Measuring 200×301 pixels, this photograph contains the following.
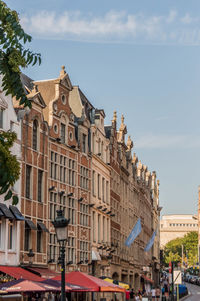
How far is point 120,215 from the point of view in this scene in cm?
6631

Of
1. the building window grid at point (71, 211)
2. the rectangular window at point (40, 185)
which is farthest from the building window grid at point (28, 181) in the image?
the building window grid at point (71, 211)

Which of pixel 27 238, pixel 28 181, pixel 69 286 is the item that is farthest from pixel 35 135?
pixel 69 286

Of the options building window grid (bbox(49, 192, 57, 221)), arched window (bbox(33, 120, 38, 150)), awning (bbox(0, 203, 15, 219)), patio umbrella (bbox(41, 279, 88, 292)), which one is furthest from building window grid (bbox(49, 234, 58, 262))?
patio umbrella (bbox(41, 279, 88, 292))

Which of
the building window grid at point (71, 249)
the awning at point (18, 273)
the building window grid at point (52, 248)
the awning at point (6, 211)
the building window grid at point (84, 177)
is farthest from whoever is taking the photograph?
the building window grid at point (84, 177)

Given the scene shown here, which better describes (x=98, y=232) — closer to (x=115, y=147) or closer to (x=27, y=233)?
(x=115, y=147)

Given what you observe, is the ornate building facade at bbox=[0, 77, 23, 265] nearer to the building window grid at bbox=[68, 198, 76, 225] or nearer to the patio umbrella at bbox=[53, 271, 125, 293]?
the patio umbrella at bbox=[53, 271, 125, 293]

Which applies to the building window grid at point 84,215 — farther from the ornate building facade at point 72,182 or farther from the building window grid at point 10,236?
the building window grid at point 10,236

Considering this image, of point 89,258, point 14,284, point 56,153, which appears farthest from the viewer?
point 89,258

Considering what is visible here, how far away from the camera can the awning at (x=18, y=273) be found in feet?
108

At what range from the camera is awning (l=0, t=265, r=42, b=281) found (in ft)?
108

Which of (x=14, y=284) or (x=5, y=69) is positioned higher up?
(x=5, y=69)

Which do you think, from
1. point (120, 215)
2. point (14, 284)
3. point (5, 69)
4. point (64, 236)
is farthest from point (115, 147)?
point (5, 69)

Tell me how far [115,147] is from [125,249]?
12.2 metres

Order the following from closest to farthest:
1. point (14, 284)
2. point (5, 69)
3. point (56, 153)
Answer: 1. point (5, 69)
2. point (14, 284)
3. point (56, 153)
